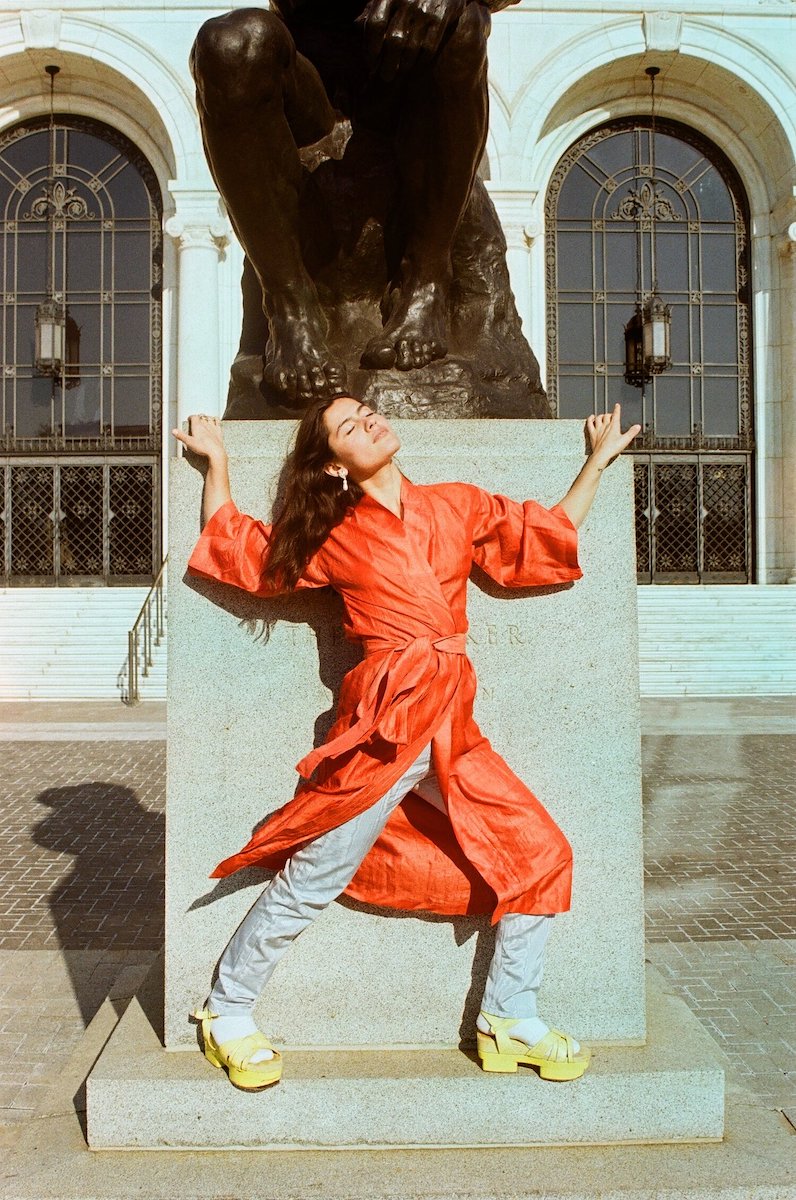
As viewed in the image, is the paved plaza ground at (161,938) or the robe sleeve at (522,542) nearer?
the paved plaza ground at (161,938)

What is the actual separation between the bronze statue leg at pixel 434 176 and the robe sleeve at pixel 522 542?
27.6 inches

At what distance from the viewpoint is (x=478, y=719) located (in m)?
2.64

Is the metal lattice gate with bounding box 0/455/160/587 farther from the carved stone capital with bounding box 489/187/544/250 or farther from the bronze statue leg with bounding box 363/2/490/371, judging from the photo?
the bronze statue leg with bounding box 363/2/490/371

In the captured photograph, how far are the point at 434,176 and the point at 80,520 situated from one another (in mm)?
16905

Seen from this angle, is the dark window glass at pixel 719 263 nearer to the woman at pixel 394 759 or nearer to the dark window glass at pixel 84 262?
the dark window glass at pixel 84 262

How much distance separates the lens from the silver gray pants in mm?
2371

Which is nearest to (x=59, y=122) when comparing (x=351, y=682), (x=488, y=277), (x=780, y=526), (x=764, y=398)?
(x=764, y=398)

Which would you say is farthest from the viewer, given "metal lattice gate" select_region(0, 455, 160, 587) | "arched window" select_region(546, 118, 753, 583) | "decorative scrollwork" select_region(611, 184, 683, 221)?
"decorative scrollwork" select_region(611, 184, 683, 221)

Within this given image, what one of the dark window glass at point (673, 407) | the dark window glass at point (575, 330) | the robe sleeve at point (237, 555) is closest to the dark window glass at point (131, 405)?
the dark window glass at point (575, 330)

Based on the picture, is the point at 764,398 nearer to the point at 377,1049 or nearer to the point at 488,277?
the point at 488,277

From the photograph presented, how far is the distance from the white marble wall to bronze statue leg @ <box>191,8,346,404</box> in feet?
47.0

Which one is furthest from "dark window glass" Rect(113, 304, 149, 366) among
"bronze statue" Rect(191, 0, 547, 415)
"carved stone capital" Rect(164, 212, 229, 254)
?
"bronze statue" Rect(191, 0, 547, 415)

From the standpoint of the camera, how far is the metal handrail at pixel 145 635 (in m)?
12.0

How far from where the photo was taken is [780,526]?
19.0 metres
